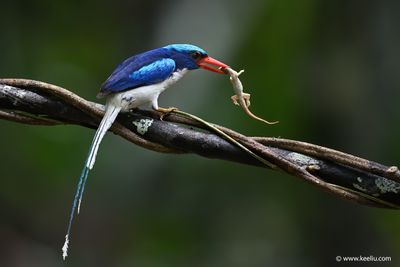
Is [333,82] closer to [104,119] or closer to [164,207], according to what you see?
[164,207]

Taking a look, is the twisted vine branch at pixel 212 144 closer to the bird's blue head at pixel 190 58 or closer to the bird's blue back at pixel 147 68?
the bird's blue back at pixel 147 68

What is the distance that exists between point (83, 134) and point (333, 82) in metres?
2.48

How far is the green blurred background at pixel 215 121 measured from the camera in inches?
237

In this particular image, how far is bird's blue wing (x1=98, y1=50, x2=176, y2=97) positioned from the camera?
3502 millimetres

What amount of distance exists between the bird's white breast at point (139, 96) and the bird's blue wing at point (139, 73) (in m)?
0.03

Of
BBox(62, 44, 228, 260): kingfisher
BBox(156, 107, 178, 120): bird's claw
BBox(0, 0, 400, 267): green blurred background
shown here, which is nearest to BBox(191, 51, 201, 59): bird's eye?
BBox(62, 44, 228, 260): kingfisher

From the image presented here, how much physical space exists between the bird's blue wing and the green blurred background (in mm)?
1790

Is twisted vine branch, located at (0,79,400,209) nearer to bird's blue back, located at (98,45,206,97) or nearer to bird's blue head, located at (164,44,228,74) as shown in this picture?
bird's blue back, located at (98,45,206,97)

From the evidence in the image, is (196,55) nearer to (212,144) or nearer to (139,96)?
(139,96)

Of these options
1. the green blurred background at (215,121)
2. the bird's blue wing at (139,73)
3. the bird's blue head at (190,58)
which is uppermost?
the bird's blue head at (190,58)

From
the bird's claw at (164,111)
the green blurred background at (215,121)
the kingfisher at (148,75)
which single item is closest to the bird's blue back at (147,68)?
the kingfisher at (148,75)

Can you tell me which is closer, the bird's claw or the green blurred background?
the bird's claw

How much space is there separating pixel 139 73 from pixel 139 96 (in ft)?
0.45

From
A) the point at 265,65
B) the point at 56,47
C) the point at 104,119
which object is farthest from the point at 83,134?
the point at 104,119
